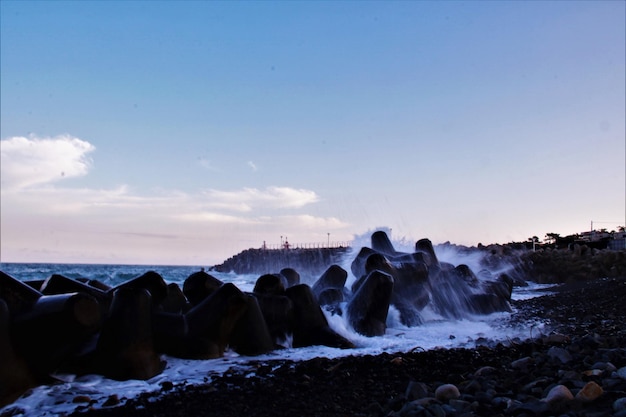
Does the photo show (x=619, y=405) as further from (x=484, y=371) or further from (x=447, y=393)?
(x=484, y=371)

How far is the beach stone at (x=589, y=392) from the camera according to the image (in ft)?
10.3

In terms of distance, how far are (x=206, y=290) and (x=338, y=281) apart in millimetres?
3489

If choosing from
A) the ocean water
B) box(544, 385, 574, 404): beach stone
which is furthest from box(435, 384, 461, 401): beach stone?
the ocean water

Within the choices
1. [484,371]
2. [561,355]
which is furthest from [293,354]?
[561,355]

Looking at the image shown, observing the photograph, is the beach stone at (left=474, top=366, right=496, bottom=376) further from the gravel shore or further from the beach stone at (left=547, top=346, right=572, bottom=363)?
the beach stone at (left=547, top=346, right=572, bottom=363)

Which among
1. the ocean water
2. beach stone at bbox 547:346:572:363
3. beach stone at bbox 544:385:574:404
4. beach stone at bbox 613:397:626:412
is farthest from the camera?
beach stone at bbox 547:346:572:363

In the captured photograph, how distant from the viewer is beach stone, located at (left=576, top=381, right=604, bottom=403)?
10.3 feet

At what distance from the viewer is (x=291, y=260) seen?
52.2m

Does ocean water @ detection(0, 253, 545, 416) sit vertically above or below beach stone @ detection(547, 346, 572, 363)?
below

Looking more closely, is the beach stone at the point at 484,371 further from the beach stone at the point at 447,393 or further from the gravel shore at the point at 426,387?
the beach stone at the point at 447,393

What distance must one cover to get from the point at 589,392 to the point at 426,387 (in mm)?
1106

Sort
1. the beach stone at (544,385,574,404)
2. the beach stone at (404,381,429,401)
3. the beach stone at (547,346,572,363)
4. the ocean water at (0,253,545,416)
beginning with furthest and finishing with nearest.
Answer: the beach stone at (547,346,572,363)
the ocean water at (0,253,545,416)
the beach stone at (404,381,429,401)
the beach stone at (544,385,574,404)

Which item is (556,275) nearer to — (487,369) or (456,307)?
(456,307)

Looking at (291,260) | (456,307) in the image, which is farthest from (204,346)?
(291,260)
